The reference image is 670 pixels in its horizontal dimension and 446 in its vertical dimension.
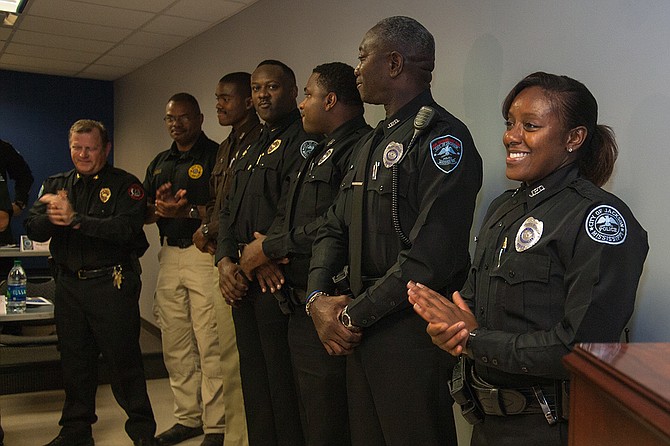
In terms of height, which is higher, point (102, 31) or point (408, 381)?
point (102, 31)

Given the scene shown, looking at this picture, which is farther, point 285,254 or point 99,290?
point 99,290

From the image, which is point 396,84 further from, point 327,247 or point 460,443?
point 460,443

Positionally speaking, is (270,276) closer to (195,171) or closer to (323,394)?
(323,394)

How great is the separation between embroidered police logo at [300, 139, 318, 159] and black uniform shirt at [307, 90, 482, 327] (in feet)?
2.22

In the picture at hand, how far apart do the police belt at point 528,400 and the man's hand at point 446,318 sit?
117mm

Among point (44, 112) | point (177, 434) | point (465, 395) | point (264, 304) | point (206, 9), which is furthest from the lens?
point (44, 112)

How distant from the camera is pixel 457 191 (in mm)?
1976

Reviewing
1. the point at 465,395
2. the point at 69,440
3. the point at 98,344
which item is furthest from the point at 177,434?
the point at 465,395

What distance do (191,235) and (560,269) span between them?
2.69 meters

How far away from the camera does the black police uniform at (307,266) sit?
2.43 m

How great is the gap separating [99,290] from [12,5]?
2439 mm

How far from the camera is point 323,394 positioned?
7.97 feet

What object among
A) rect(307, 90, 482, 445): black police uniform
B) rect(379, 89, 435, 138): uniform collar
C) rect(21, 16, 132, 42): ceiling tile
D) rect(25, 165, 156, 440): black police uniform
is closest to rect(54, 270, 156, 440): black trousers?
rect(25, 165, 156, 440): black police uniform

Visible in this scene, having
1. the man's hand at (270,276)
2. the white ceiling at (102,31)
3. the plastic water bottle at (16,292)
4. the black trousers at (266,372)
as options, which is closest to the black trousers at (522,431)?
the man's hand at (270,276)
